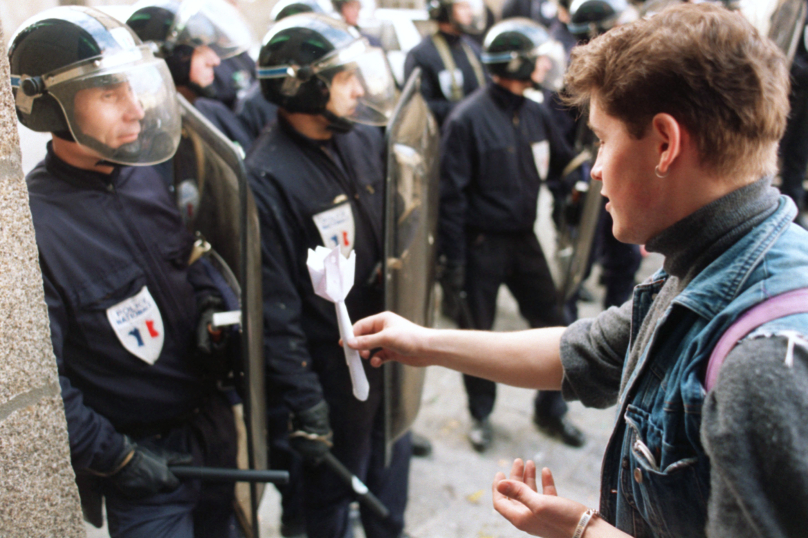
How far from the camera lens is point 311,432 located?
2.09 meters

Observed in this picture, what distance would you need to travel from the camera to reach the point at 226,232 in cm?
194

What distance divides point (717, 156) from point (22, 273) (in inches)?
45.1

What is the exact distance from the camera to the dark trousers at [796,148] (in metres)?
4.38

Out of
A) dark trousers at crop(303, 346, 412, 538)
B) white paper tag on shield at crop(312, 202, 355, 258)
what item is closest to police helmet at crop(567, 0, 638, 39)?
white paper tag on shield at crop(312, 202, 355, 258)

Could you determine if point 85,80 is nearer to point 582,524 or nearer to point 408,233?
point 408,233

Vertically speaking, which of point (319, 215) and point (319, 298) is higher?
point (319, 215)

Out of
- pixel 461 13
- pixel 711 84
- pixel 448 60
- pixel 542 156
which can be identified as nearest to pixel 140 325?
pixel 711 84

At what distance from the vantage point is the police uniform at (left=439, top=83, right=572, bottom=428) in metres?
3.33

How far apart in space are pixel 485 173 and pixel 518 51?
676 millimetres

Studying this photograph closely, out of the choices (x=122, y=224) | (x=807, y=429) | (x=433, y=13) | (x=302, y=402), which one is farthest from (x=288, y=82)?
(x=433, y=13)

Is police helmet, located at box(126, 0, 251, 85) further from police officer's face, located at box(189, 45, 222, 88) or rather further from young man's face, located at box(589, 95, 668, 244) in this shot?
young man's face, located at box(589, 95, 668, 244)

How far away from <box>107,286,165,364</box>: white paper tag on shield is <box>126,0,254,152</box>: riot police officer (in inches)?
55.2

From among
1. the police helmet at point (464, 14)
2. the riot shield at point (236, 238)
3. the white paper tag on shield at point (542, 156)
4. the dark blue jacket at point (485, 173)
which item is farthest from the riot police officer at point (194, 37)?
the police helmet at point (464, 14)

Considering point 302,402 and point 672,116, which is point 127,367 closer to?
point 302,402
